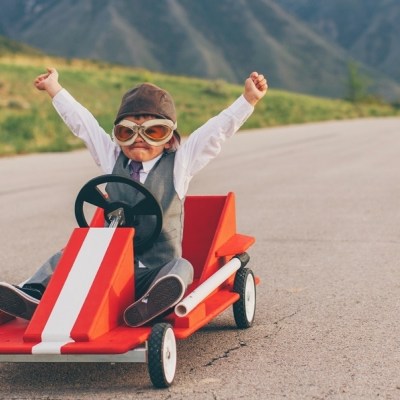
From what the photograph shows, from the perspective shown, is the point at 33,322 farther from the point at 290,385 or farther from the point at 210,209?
the point at 210,209

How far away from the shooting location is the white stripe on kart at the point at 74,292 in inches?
172

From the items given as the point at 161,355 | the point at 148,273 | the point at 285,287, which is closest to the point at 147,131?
the point at 148,273

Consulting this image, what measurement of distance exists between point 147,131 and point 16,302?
109cm

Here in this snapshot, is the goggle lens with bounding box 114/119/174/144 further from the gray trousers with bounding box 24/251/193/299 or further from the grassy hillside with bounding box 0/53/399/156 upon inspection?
the grassy hillside with bounding box 0/53/399/156

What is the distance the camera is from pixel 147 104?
5180 mm

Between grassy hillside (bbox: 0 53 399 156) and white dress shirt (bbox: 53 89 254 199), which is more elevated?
white dress shirt (bbox: 53 89 254 199)

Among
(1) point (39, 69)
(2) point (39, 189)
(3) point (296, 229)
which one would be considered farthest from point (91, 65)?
(3) point (296, 229)

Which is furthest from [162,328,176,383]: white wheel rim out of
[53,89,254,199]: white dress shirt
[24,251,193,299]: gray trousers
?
[53,89,254,199]: white dress shirt

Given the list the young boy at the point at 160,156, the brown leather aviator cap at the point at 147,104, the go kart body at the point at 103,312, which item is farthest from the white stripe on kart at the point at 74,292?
the brown leather aviator cap at the point at 147,104

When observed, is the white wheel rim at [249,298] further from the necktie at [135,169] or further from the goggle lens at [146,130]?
the goggle lens at [146,130]

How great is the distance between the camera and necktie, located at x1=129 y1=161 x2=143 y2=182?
529cm

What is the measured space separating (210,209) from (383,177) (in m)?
8.91

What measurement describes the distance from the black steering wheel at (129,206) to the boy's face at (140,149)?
19 cm

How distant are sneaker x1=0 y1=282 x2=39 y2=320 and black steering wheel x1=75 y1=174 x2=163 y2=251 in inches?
20.4
